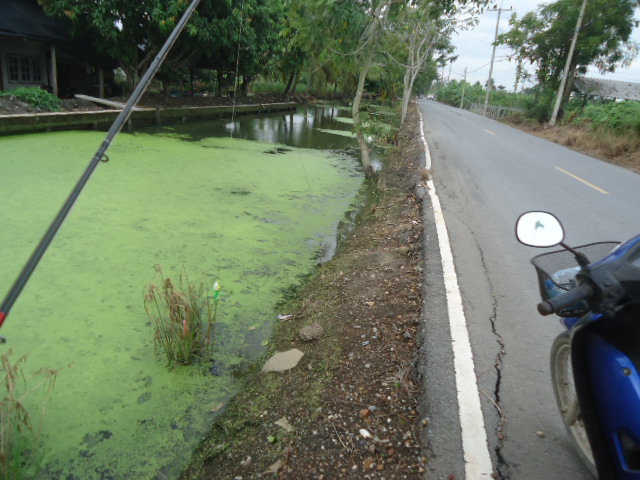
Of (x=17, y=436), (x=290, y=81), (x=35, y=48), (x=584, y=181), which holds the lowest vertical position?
(x=17, y=436)

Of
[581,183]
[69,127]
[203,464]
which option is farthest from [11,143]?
[581,183]

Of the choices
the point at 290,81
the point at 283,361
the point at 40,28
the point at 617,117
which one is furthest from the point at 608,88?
the point at 283,361

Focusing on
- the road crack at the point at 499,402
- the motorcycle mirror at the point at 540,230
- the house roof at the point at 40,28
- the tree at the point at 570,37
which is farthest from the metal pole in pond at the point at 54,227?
the tree at the point at 570,37

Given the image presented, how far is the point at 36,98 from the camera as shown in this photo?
11023mm

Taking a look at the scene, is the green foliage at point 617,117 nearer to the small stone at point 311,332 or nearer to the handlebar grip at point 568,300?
the small stone at point 311,332

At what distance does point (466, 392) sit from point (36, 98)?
12.9 meters

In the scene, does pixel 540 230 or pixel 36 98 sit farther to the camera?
pixel 36 98

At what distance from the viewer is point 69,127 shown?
36.7 feet

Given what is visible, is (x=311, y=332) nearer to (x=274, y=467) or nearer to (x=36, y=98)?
(x=274, y=467)

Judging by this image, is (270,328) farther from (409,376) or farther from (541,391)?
(541,391)

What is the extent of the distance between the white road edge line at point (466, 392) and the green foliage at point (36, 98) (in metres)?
11.8

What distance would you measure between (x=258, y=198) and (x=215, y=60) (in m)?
13.9

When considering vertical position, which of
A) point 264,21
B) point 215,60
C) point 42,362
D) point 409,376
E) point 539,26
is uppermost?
point 539,26

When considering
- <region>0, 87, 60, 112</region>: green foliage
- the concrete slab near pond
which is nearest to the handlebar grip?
the concrete slab near pond
